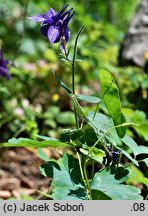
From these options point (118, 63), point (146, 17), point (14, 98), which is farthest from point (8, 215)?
point (146, 17)

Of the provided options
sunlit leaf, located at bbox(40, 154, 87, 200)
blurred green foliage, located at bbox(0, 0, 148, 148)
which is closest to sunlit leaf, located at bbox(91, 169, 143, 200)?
sunlit leaf, located at bbox(40, 154, 87, 200)

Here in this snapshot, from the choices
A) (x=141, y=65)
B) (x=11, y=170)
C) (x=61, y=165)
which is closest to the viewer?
(x=61, y=165)

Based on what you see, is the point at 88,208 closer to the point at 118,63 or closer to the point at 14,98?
the point at 14,98

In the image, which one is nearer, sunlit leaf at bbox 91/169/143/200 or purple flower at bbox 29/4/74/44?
sunlit leaf at bbox 91/169/143/200

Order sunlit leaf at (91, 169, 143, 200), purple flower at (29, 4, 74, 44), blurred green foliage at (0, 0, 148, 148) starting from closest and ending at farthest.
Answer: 1. sunlit leaf at (91, 169, 143, 200)
2. purple flower at (29, 4, 74, 44)
3. blurred green foliage at (0, 0, 148, 148)

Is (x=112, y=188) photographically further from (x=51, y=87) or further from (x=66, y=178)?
(x=51, y=87)

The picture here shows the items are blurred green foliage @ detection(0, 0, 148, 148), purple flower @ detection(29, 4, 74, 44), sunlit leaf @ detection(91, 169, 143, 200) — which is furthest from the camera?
blurred green foliage @ detection(0, 0, 148, 148)

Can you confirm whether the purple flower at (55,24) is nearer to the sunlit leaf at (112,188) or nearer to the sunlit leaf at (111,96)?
the sunlit leaf at (111,96)

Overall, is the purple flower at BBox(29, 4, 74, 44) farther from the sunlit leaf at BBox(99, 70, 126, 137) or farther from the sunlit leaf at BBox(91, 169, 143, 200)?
the sunlit leaf at BBox(91, 169, 143, 200)

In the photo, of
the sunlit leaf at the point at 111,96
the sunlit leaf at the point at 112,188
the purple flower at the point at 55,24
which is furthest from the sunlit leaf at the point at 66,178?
the purple flower at the point at 55,24
